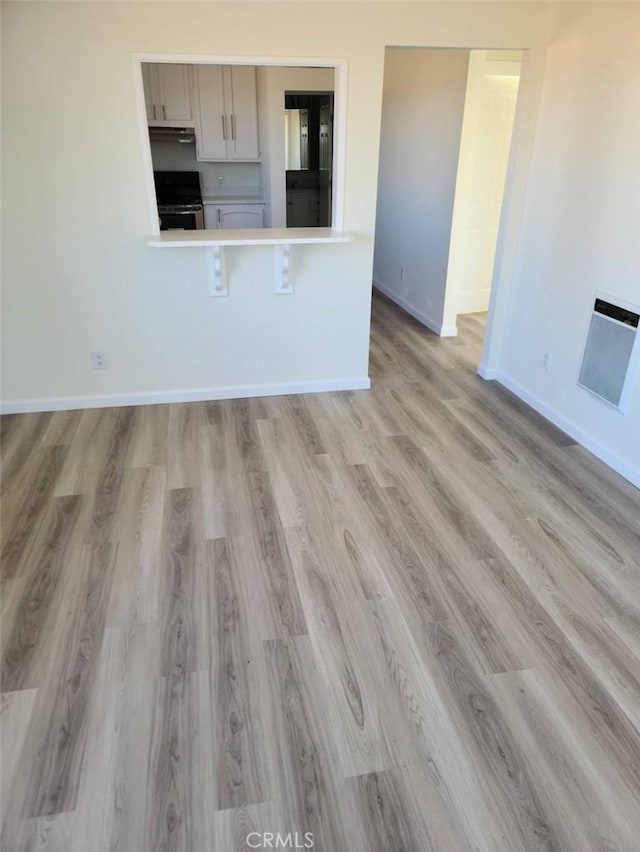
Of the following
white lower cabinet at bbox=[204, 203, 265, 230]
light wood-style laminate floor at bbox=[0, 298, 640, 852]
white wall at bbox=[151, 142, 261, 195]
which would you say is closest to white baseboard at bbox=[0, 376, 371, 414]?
light wood-style laminate floor at bbox=[0, 298, 640, 852]

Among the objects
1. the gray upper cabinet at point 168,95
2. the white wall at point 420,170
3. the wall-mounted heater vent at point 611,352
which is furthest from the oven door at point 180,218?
the wall-mounted heater vent at point 611,352

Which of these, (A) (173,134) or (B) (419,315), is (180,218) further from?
(B) (419,315)

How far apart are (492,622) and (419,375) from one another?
240 cm

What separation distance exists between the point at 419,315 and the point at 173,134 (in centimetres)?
308

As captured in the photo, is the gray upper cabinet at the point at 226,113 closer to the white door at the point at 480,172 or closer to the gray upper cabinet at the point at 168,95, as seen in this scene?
the gray upper cabinet at the point at 168,95

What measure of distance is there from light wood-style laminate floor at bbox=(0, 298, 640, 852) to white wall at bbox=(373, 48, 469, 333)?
2302 mm

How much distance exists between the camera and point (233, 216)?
613 cm

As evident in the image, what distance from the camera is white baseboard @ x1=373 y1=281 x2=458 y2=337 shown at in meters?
4.94

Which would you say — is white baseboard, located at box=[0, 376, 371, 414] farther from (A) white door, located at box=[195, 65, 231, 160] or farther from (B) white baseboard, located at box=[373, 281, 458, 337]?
(A) white door, located at box=[195, 65, 231, 160]

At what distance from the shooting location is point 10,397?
3.43 metres

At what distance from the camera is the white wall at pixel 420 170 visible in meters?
4.41

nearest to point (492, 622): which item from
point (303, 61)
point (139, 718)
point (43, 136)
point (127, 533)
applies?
point (139, 718)

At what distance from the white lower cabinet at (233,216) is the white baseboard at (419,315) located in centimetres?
154

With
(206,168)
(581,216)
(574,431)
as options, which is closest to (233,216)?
(206,168)
